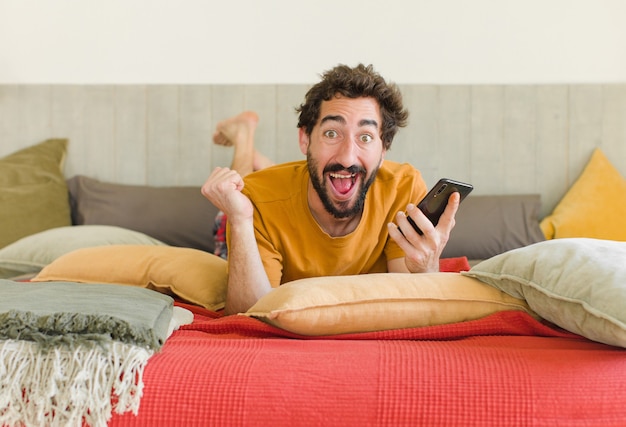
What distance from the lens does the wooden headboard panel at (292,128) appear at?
119 inches

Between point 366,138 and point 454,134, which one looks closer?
point 366,138

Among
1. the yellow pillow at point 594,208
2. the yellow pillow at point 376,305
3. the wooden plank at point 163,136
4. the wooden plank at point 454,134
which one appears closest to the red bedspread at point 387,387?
the yellow pillow at point 376,305

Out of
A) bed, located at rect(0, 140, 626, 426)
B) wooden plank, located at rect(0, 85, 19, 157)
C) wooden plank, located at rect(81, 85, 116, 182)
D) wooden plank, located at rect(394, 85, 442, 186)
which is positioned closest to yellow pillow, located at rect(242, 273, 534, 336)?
bed, located at rect(0, 140, 626, 426)

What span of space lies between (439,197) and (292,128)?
1.58 m

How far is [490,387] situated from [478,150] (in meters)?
2.08

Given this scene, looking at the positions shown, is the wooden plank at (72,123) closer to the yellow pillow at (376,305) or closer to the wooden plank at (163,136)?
the wooden plank at (163,136)

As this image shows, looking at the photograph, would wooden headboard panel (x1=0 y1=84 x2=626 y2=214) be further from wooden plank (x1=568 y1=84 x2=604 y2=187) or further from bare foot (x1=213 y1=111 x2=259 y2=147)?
bare foot (x1=213 y1=111 x2=259 y2=147)

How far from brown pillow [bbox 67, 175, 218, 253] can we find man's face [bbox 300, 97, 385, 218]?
979 millimetres

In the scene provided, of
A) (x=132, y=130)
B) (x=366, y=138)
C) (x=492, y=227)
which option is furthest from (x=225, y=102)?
(x=366, y=138)

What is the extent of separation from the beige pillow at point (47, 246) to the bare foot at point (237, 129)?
61 cm

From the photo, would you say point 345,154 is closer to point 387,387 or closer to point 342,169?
point 342,169

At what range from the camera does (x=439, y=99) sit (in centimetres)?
303

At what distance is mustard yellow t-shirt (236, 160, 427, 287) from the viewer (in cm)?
183
